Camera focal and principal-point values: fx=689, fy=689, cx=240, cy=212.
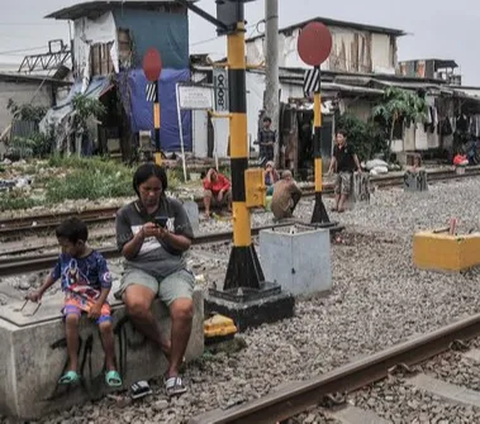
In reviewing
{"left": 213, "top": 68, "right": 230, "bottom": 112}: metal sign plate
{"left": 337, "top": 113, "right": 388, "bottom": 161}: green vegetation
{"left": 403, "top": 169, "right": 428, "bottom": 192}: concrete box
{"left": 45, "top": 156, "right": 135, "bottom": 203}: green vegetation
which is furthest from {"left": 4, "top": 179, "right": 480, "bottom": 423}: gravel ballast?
{"left": 337, "top": 113, "right": 388, "bottom": 161}: green vegetation

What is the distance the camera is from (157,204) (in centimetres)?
496

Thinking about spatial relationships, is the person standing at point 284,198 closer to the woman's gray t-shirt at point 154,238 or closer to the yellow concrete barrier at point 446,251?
the yellow concrete barrier at point 446,251

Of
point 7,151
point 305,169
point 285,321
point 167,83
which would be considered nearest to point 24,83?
point 7,151

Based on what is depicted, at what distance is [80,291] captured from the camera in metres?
4.52

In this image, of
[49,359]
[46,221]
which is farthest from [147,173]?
[46,221]

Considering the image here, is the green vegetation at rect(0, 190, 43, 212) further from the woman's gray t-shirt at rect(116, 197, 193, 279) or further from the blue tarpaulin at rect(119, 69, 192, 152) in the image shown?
the blue tarpaulin at rect(119, 69, 192, 152)

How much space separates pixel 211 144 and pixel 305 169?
6.32 metres

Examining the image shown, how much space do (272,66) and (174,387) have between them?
14452mm

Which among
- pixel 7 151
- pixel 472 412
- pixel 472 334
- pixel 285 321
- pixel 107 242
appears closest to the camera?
pixel 472 412

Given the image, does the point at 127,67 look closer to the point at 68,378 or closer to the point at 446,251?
the point at 446,251

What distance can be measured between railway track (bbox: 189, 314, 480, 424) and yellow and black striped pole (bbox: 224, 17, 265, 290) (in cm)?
163

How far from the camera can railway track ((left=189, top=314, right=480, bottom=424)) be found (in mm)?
4121

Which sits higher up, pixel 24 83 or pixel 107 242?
pixel 24 83

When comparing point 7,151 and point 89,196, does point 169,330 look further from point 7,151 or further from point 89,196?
point 7,151
